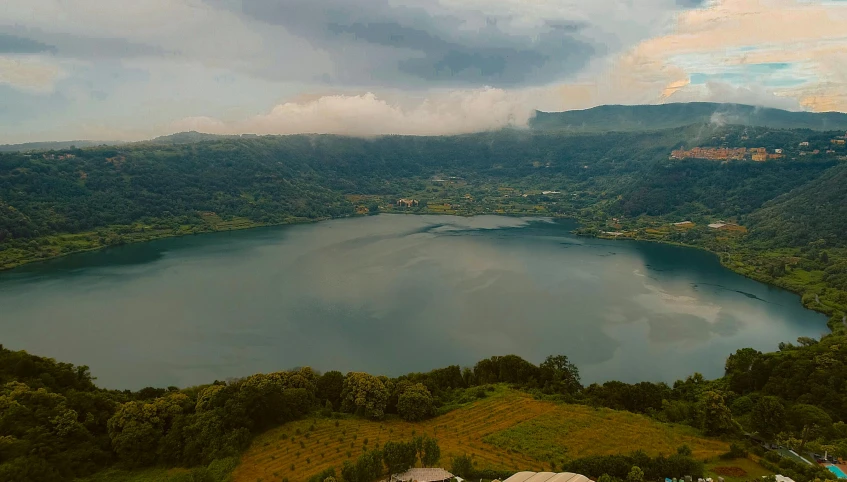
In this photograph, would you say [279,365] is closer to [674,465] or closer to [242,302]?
[242,302]

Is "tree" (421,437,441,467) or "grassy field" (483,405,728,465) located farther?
"grassy field" (483,405,728,465)

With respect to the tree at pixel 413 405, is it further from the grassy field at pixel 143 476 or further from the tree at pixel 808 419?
the tree at pixel 808 419

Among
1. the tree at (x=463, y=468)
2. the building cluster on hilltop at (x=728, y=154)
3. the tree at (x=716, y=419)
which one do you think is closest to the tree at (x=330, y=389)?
the tree at (x=463, y=468)

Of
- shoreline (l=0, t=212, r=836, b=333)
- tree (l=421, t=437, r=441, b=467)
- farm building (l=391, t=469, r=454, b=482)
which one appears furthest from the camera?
shoreline (l=0, t=212, r=836, b=333)

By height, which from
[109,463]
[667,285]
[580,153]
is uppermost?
[580,153]

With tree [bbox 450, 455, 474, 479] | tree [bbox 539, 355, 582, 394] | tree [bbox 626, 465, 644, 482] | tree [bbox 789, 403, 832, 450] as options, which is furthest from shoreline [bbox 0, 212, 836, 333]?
tree [bbox 450, 455, 474, 479]

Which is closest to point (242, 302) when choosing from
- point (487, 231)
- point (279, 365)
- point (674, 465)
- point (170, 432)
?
point (279, 365)

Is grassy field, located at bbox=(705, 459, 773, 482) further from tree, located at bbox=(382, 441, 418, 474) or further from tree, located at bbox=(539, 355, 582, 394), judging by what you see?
tree, located at bbox=(382, 441, 418, 474)
